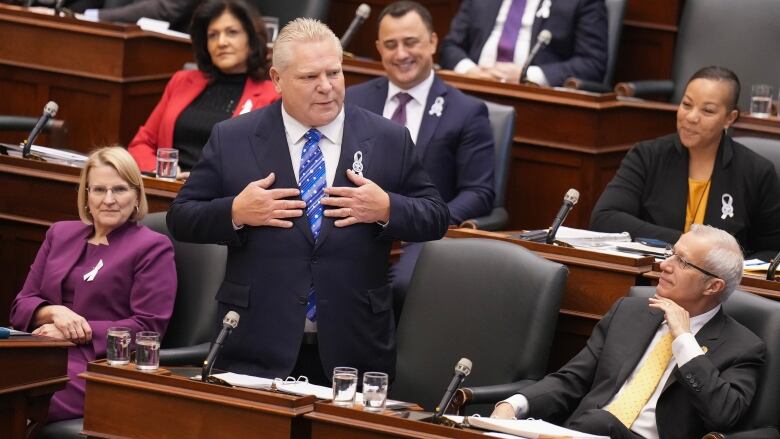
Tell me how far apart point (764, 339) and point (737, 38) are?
2516 mm

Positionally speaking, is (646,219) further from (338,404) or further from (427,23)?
(338,404)

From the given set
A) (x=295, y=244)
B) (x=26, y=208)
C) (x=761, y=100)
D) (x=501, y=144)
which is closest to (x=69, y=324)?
(x=295, y=244)

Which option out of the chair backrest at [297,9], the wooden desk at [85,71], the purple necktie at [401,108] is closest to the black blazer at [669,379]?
the purple necktie at [401,108]

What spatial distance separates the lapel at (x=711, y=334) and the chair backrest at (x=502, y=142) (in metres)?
1.61

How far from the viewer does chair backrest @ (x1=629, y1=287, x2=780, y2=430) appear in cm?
334

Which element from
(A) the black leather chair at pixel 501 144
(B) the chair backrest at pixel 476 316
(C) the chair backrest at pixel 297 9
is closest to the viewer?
(B) the chair backrest at pixel 476 316

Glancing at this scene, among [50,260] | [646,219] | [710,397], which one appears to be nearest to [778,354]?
[710,397]

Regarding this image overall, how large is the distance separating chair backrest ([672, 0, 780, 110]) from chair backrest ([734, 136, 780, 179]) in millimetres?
963

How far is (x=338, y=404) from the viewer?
9.93ft

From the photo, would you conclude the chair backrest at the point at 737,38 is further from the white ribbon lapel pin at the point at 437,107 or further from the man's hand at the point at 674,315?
the man's hand at the point at 674,315

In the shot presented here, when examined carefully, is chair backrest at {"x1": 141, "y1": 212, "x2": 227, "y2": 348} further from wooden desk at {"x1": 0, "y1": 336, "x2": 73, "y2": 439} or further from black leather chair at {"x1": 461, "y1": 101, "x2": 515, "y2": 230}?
black leather chair at {"x1": 461, "y1": 101, "x2": 515, "y2": 230}

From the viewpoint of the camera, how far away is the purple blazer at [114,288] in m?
3.91

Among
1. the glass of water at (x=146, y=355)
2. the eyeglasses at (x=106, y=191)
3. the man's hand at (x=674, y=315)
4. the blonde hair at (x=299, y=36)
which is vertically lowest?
the glass of water at (x=146, y=355)

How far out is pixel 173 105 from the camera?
5223 millimetres
